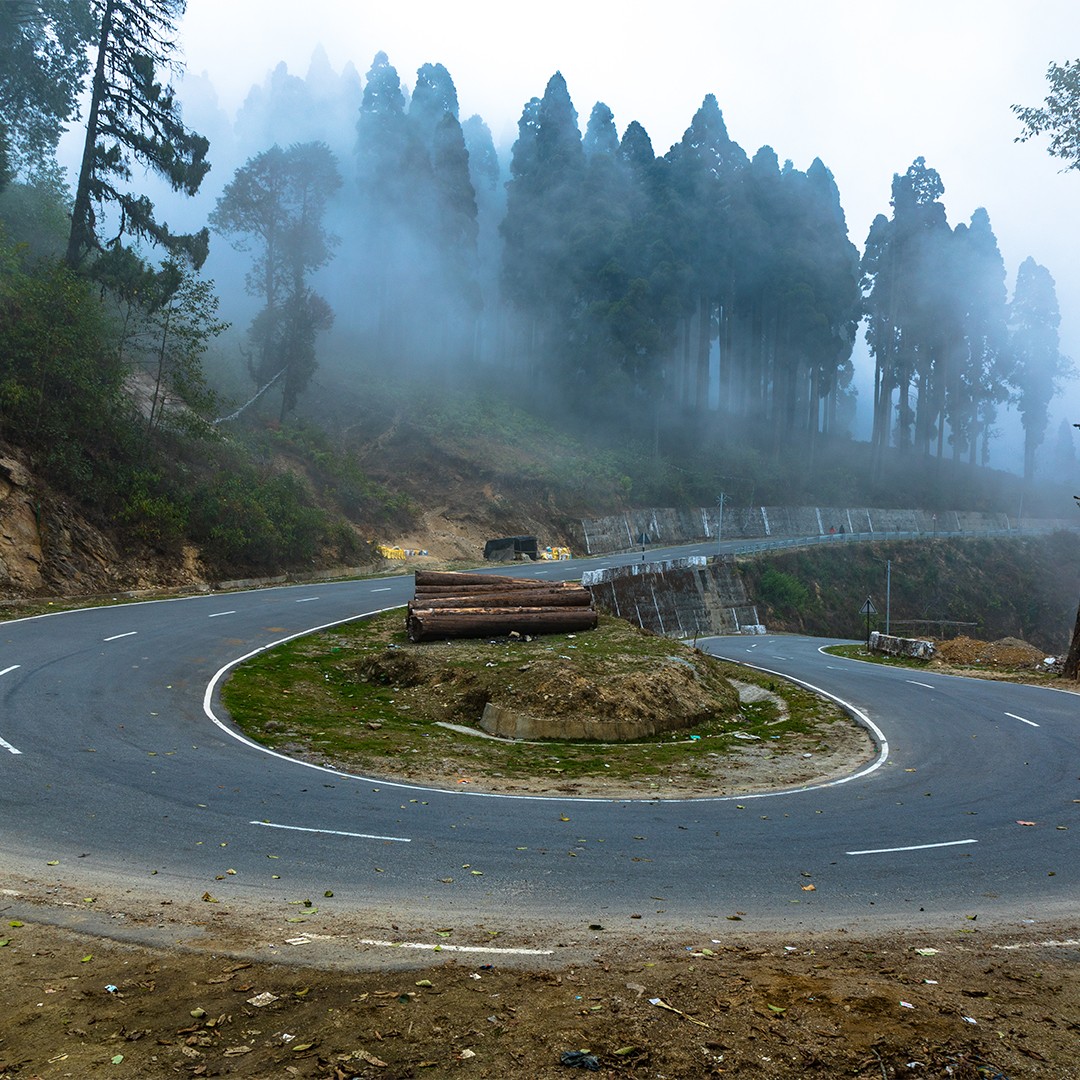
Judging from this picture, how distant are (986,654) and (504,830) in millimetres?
29505

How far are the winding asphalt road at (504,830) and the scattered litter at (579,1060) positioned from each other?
258cm

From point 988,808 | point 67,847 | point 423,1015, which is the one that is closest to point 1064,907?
point 988,808

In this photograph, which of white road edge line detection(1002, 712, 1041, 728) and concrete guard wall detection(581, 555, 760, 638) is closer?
white road edge line detection(1002, 712, 1041, 728)

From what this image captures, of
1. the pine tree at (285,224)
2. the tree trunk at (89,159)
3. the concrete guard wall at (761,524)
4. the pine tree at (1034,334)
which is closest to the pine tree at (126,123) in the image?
the tree trunk at (89,159)

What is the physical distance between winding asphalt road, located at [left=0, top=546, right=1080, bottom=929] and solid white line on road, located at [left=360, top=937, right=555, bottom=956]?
808 millimetres

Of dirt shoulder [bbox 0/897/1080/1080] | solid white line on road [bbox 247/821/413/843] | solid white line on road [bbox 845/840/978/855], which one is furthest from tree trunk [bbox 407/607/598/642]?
dirt shoulder [bbox 0/897/1080/1080]

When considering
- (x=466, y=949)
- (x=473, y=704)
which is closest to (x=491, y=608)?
(x=473, y=704)

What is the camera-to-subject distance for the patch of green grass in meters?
15.4

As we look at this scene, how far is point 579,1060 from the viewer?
5523mm

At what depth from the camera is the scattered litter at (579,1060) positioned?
5.48 metres

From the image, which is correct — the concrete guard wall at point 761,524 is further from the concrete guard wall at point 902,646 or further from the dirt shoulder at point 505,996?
the dirt shoulder at point 505,996


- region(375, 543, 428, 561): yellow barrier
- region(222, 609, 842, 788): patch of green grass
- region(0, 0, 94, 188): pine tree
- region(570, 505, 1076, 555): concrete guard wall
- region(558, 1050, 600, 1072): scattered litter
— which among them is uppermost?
region(0, 0, 94, 188): pine tree

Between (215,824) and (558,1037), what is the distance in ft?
20.8

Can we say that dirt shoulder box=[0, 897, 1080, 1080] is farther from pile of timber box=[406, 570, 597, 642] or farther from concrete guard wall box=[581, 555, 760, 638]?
concrete guard wall box=[581, 555, 760, 638]
